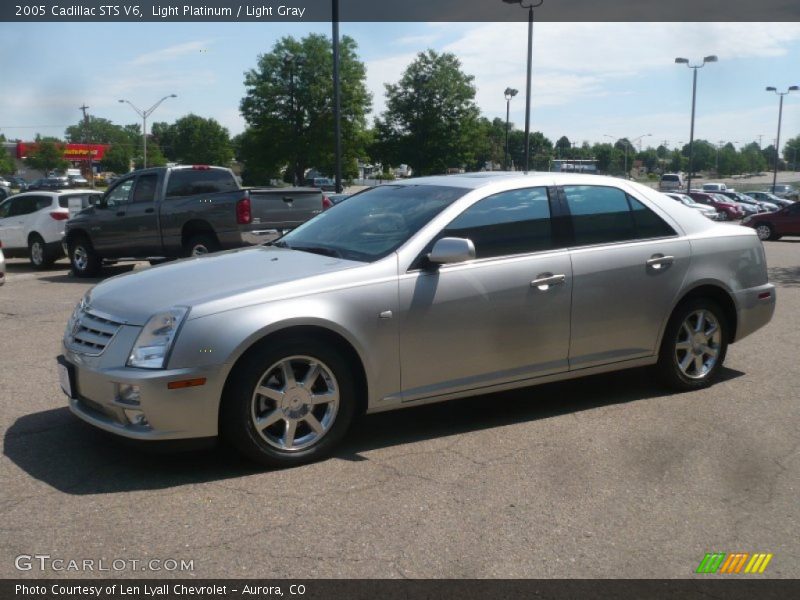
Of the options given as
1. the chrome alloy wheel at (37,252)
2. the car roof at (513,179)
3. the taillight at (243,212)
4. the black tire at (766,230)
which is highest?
the car roof at (513,179)

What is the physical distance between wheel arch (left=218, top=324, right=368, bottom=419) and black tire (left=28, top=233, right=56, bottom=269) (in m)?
13.0

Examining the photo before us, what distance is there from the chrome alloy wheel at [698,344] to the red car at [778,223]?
23981 mm

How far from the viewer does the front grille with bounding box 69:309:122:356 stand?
14.2 ft

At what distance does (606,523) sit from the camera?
3.80 metres

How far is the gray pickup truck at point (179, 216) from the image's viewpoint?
13.2m

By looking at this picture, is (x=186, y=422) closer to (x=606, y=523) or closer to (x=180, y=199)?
(x=606, y=523)

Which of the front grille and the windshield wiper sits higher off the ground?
the windshield wiper

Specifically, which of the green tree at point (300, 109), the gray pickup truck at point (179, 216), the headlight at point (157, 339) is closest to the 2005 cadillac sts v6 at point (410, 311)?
the headlight at point (157, 339)

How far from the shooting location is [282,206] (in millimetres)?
13391

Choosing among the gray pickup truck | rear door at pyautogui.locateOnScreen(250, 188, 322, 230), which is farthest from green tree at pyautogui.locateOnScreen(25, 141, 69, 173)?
rear door at pyautogui.locateOnScreen(250, 188, 322, 230)

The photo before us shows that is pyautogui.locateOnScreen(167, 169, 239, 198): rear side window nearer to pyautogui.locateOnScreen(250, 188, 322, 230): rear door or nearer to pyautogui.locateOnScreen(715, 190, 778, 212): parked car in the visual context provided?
pyautogui.locateOnScreen(250, 188, 322, 230): rear door

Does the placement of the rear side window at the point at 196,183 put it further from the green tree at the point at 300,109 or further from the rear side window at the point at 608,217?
the green tree at the point at 300,109

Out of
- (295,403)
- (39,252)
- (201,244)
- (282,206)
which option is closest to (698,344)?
(295,403)

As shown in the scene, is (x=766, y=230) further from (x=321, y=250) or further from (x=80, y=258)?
(x=321, y=250)
